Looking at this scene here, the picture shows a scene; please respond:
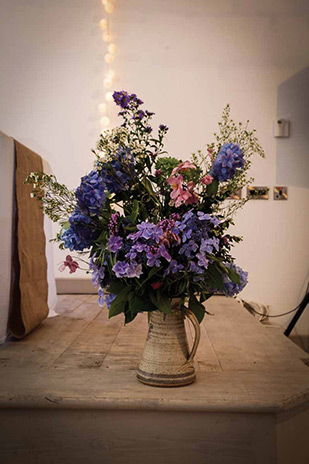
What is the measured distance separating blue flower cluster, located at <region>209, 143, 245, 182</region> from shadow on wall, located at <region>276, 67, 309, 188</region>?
251 cm

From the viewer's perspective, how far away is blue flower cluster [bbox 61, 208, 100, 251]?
3.81 feet

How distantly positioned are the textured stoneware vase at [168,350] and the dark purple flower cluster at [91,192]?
0.30m

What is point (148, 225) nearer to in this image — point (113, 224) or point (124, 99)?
point (113, 224)

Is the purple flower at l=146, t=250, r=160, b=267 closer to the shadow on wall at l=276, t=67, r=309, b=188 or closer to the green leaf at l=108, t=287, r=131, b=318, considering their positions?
the green leaf at l=108, t=287, r=131, b=318

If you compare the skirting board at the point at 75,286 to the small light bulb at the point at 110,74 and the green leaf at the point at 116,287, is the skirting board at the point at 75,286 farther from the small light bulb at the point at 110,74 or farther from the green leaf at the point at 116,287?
the green leaf at the point at 116,287

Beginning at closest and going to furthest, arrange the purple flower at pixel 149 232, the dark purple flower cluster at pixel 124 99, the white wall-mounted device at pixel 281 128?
the purple flower at pixel 149 232, the dark purple flower cluster at pixel 124 99, the white wall-mounted device at pixel 281 128

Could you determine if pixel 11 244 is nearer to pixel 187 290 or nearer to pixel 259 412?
pixel 187 290

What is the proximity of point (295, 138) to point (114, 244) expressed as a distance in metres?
2.74

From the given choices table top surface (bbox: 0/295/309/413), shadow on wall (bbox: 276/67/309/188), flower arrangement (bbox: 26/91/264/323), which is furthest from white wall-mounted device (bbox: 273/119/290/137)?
flower arrangement (bbox: 26/91/264/323)

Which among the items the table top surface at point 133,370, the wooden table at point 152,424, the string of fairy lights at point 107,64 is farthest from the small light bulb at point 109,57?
the wooden table at point 152,424

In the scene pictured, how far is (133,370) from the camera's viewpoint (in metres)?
1.43

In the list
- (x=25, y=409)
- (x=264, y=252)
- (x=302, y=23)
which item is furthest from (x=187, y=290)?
(x=302, y=23)

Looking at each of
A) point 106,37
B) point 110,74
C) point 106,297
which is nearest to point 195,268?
point 106,297

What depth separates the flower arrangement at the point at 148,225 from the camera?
1.10 meters
